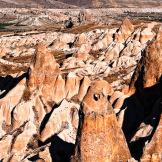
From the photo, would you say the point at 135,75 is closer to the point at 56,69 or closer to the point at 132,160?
the point at 56,69

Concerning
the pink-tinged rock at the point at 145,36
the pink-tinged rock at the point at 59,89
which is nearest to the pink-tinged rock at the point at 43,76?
the pink-tinged rock at the point at 59,89

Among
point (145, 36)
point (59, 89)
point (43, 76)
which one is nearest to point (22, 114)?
point (59, 89)

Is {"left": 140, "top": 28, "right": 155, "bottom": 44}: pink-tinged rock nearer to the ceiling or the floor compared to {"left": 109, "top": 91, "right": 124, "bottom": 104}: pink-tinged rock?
nearer to the floor

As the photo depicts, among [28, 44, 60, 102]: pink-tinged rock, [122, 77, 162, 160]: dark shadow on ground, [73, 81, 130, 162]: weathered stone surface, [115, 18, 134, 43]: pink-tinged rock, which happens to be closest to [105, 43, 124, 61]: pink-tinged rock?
[115, 18, 134, 43]: pink-tinged rock

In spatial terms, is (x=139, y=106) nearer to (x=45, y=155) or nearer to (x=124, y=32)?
(x=45, y=155)

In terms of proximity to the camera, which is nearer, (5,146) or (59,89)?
(5,146)

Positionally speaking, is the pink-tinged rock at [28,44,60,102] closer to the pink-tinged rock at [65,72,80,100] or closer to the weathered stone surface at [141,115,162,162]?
the pink-tinged rock at [65,72,80,100]

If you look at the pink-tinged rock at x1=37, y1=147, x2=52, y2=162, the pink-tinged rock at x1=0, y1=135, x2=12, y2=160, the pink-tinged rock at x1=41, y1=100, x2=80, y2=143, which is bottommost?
the pink-tinged rock at x1=0, y1=135, x2=12, y2=160

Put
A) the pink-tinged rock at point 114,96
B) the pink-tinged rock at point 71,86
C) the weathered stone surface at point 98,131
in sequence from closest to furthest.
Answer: the weathered stone surface at point 98,131
the pink-tinged rock at point 114,96
the pink-tinged rock at point 71,86

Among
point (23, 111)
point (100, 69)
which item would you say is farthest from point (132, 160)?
point (100, 69)

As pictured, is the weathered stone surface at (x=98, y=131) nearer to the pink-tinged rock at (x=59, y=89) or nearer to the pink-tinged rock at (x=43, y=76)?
the pink-tinged rock at (x=43, y=76)

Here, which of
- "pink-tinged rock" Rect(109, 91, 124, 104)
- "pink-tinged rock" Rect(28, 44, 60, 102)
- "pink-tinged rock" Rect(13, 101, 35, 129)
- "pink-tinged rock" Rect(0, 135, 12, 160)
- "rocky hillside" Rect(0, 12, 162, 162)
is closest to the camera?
"rocky hillside" Rect(0, 12, 162, 162)

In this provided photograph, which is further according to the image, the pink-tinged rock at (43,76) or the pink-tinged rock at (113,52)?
the pink-tinged rock at (113,52)

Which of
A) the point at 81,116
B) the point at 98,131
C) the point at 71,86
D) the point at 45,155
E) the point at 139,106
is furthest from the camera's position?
the point at 71,86
